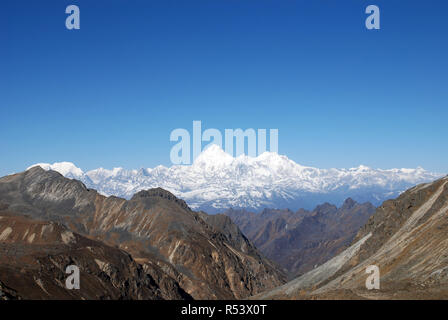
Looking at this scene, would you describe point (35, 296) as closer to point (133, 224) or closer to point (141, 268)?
point (141, 268)

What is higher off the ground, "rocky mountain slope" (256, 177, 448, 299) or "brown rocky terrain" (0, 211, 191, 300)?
"rocky mountain slope" (256, 177, 448, 299)

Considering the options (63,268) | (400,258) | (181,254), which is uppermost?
(400,258)

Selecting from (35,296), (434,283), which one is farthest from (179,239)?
(434,283)

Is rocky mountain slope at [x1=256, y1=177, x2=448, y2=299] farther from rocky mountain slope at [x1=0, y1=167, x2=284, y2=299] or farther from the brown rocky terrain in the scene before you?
rocky mountain slope at [x1=0, y1=167, x2=284, y2=299]

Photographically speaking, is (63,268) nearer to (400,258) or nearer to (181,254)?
(181,254)

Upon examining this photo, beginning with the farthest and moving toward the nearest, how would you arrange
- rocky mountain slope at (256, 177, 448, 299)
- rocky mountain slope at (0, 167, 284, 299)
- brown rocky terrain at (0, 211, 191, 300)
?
rocky mountain slope at (0, 167, 284, 299), brown rocky terrain at (0, 211, 191, 300), rocky mountain slope at (256, 177, 448, 299)

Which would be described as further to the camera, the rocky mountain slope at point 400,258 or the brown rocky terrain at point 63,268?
the brown rocky terrain at point 63,268

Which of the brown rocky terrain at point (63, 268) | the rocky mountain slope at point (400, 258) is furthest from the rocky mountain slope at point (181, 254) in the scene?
the rocky mountain slope at point (400, 258)

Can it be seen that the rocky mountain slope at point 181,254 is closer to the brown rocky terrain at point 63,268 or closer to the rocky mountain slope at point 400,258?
the brown rocky terrain at point 63,268

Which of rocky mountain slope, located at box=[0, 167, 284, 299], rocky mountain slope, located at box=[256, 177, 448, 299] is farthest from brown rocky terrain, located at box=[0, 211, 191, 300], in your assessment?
rocky mountain slope, located at box=[256, 177, 448, 299]

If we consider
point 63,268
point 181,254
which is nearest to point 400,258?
point 63,268
